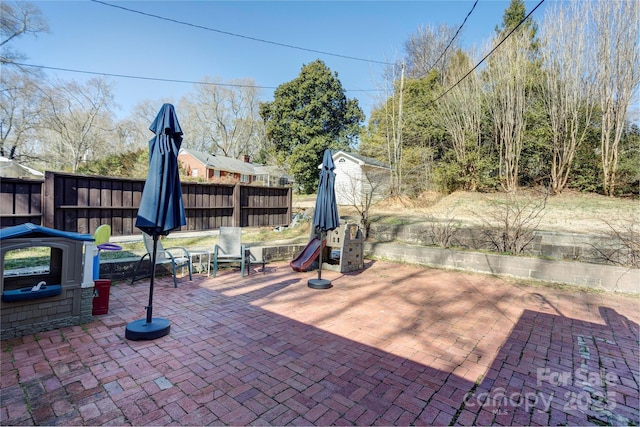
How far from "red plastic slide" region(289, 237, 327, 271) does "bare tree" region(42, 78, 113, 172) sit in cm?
2734

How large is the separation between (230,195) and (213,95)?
1150 inches

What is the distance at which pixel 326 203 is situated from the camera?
584 cm

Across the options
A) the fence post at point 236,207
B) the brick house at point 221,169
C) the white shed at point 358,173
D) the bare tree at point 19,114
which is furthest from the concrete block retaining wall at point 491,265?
the bare tree at point 19,114

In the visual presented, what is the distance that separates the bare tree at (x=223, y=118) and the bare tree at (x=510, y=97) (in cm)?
2657

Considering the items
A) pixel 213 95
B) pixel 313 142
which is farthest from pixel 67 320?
pixel 213 95

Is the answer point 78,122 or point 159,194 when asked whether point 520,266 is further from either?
point 78,122

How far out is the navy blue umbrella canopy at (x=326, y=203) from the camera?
5805mm

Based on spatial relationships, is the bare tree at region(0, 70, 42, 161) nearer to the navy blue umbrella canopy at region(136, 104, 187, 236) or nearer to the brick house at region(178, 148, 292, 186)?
the brick house at region(178, 148, 292, 186)

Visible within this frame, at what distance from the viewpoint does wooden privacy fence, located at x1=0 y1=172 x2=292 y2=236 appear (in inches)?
255

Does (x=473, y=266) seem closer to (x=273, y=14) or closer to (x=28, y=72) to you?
(x=273, y=14)

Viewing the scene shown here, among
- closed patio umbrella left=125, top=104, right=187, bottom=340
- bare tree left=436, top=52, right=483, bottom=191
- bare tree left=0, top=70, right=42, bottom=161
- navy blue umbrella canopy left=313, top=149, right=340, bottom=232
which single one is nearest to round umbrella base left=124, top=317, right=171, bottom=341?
closed patio umbrella left=125, top=104, right=187, bottom=340

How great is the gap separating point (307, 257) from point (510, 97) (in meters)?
13.2

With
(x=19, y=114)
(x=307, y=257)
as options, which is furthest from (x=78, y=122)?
(x=307, y=257)

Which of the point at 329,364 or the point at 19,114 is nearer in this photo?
the point at 329,364
